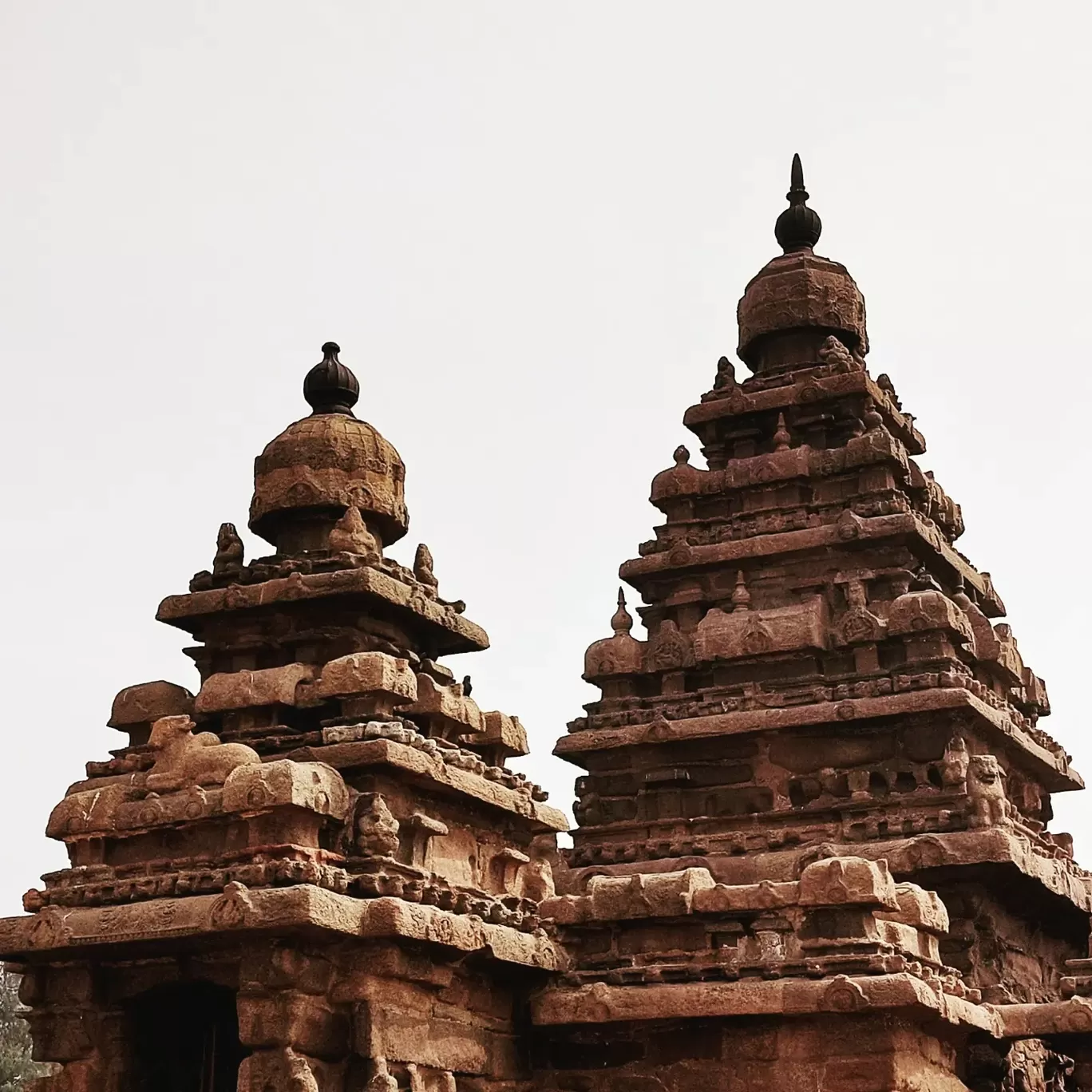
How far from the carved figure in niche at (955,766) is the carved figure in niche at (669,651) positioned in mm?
3337

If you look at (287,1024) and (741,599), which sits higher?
(741,599)

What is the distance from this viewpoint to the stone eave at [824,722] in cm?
1925

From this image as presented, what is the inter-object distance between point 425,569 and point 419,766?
9.89 feet

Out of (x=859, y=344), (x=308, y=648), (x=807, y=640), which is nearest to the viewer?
(x=308, y=648)

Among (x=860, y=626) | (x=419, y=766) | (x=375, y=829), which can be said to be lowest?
(x=375, y=829)

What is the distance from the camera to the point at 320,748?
49.0 ft

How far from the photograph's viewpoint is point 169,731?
15.2 meters

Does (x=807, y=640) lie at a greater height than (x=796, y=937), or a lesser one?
greater

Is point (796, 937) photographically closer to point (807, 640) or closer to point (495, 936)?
point (495, 936)

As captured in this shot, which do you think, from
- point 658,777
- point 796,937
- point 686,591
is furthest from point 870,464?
point 796,937

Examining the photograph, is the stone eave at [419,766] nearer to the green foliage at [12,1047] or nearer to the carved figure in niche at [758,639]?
the carved figure in niche at [758,639]

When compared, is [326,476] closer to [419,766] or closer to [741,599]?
[419,766]

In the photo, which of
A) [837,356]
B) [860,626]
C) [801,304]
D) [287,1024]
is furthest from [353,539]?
[801,304]

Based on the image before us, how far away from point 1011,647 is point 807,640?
9.73 feet
